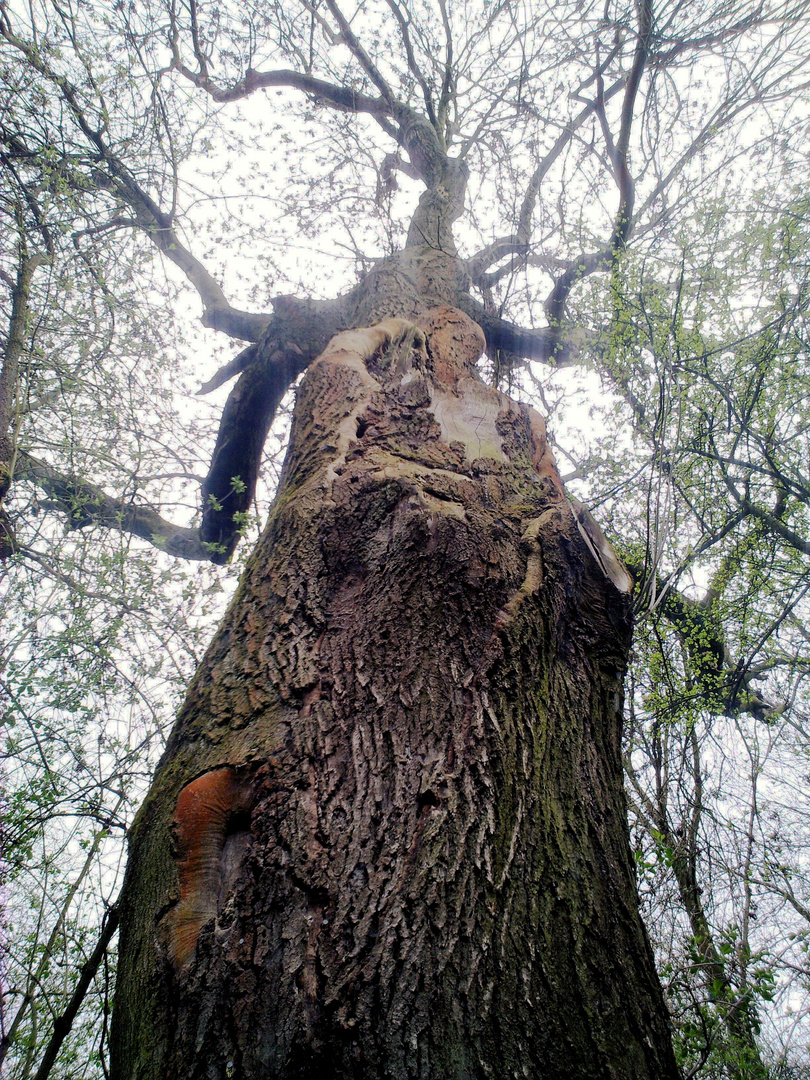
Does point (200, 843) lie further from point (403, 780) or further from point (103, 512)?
point (103, 512)

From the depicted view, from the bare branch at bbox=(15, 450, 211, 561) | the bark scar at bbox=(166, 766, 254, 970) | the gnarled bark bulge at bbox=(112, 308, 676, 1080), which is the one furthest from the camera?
the bare branch at bbox=(15, 450, 211, 561)

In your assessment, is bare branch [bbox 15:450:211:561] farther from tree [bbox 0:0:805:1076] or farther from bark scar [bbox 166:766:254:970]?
bark scar [bbox 166:766:254:970]

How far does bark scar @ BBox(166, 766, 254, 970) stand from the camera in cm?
96

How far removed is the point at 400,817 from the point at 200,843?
387 mm

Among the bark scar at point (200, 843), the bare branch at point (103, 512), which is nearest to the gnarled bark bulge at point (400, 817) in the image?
the bark scar at point (200, 843)

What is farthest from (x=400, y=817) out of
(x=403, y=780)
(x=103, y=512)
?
(x=103, y=512)

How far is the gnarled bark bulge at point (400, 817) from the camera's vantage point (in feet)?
2.79

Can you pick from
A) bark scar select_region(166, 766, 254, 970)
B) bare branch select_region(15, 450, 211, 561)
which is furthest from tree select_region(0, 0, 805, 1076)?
bare branch select_region(15, 450, 211, 561)

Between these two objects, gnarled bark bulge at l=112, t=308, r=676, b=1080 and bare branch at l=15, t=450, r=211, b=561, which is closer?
gnarled bark bulge at l=112, t=308, r=676, b=1080

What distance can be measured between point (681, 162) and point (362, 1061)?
543 cm

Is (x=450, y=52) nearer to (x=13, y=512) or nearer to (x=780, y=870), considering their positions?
Result: (x=13, y=512)

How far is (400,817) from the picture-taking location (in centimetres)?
104

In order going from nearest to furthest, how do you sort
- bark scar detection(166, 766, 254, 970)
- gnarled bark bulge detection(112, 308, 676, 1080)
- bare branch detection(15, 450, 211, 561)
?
gnarled bark bulge detection(112, 308, 676, 1080) < bark scar detection(166, 766, 254, 970) < bare branch detection(15, 450, 211, 561)

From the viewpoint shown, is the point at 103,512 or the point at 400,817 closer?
the point at 400,817
